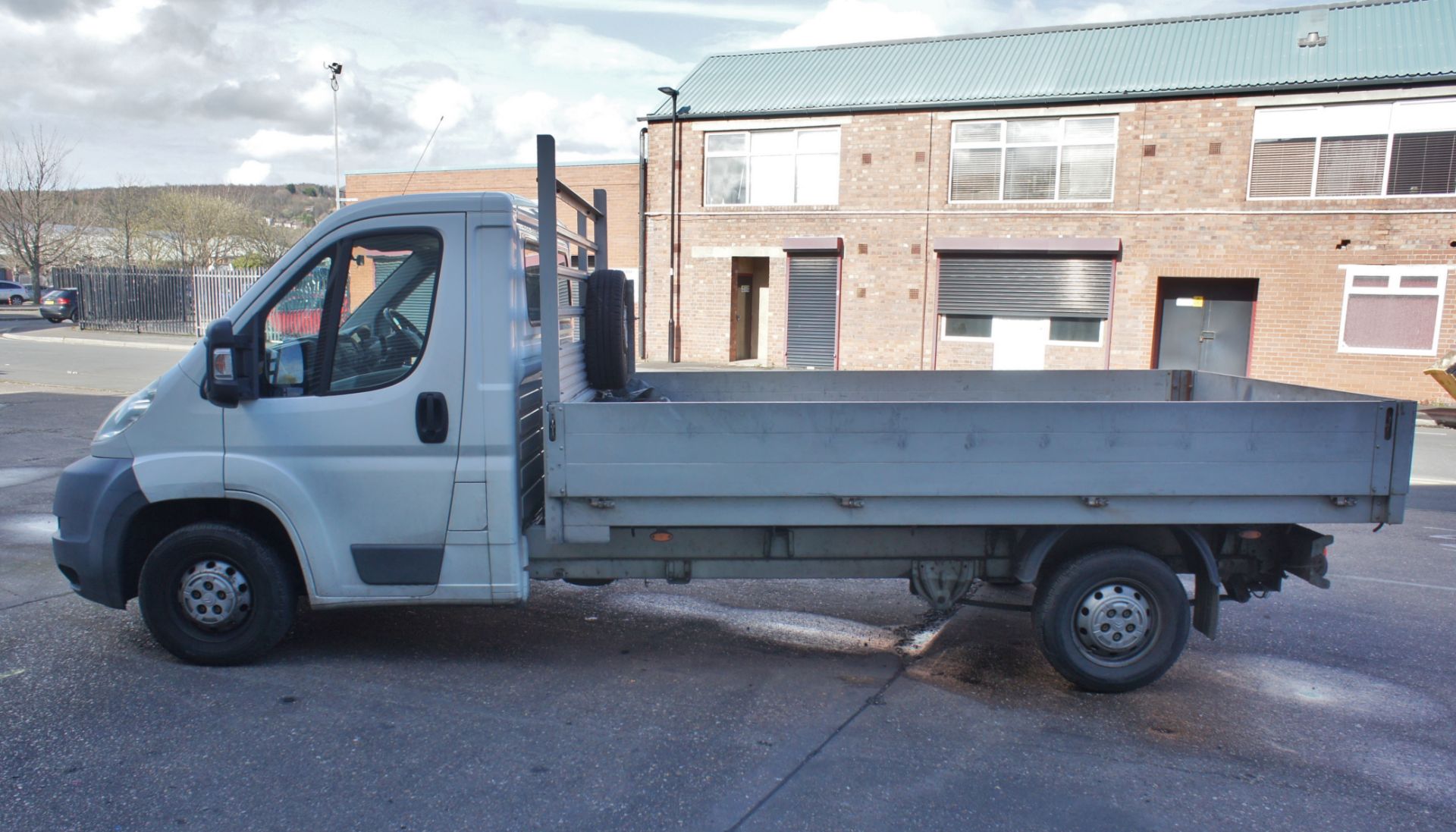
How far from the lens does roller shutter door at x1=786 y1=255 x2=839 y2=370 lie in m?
23.3

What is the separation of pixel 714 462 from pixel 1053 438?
5.10ft

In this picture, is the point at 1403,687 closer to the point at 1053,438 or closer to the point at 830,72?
the point at 1053,438

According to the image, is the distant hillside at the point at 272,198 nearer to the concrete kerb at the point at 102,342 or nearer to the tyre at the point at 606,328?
the concrete kerb at the point at 102,342

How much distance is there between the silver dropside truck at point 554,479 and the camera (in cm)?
452

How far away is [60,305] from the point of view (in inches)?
1521

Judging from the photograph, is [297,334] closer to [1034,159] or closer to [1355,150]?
[1034,159]

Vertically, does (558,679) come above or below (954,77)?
below

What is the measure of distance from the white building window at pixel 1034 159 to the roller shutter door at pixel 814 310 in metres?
3.41

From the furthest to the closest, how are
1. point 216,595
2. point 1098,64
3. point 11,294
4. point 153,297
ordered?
point 11,294
point 153,297
point 1098,64
point 216,595

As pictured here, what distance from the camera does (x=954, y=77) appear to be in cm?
2236

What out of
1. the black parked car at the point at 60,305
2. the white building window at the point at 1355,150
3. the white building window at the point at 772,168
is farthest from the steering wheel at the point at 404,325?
the black parked car at the point at 60,305

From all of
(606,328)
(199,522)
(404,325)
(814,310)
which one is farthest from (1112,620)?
(814,310)

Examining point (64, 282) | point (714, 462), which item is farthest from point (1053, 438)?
point (64, 282)

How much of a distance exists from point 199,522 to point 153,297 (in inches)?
1363
